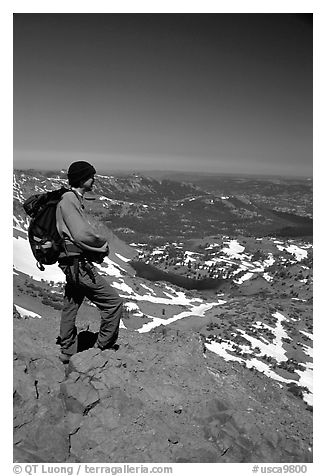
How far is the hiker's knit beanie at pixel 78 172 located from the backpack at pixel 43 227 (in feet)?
0.83

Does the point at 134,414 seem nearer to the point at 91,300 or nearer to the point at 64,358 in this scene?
the point at 64,358

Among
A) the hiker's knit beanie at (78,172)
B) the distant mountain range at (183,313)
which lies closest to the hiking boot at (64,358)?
the distant mountain range at (183,313)

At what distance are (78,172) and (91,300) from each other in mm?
1549

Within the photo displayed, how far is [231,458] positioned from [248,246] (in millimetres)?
93918

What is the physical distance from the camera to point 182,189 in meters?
137

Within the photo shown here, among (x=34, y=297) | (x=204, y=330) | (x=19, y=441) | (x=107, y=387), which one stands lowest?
(x=204, y=330)

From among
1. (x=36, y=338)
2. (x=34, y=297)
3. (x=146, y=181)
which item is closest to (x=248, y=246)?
(x=146, y=181)

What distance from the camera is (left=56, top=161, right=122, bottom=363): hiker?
3678 millimetres

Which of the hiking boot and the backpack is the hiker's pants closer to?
the hiking boot

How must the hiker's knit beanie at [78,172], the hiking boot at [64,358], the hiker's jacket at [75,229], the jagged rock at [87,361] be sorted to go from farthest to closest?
the hiking boot at [64,358] → the jagged rock at [87,361] → the hiker's knit beanie at [78,172] → the hiker's jacket at [75,229]

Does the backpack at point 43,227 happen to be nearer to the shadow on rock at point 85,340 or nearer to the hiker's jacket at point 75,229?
the hiker's jacket at point 75,229

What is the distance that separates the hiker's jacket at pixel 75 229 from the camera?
3.66 meters

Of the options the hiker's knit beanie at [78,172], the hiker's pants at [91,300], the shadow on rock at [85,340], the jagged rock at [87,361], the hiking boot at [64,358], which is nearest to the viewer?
the hiker's knit beanie at [78,172]

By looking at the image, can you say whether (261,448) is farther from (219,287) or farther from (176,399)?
(219,287)
